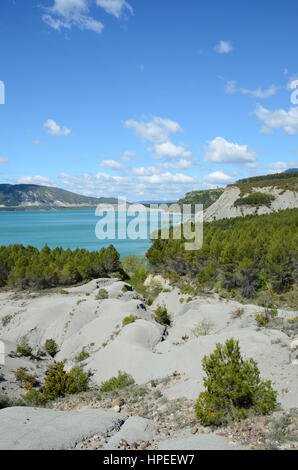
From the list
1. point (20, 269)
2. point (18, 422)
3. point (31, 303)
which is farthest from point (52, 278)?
point (18, 422)

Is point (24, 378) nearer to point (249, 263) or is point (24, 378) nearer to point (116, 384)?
point (116, 384)

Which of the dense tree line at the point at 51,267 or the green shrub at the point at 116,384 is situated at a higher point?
the dense tree line at the point at 51,267

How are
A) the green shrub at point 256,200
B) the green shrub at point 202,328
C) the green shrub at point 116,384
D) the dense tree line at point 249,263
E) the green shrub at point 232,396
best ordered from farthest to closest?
the green shrub at point 256,200 < the dense tree line at point 249,263 < the green shrub at point 202,328 < the green shrub at point 116,384 < the green shrub at point 232,396

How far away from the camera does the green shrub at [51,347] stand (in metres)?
31.5

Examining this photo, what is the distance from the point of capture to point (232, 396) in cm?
1056

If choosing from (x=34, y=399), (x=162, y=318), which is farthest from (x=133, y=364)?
(x=162, y=318)

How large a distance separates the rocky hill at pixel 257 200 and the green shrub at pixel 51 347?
3513 inches

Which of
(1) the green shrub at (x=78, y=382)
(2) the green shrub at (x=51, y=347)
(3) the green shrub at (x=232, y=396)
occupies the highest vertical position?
(3) the green shrub at (x=232, y=396)

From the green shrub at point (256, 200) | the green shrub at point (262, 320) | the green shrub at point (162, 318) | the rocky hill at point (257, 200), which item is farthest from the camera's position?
the green shrub at point (256, 200)

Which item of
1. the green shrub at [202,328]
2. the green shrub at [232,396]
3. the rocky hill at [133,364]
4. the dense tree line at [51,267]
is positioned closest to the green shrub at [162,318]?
the rocky hill at [133,364]

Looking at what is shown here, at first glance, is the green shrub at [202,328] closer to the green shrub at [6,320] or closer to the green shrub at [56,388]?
the green shrub at [56,388]

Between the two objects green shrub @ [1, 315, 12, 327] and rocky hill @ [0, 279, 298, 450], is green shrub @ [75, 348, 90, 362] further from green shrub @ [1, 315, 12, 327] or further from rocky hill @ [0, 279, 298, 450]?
green shrub @ [1, 315, 12, 327]
